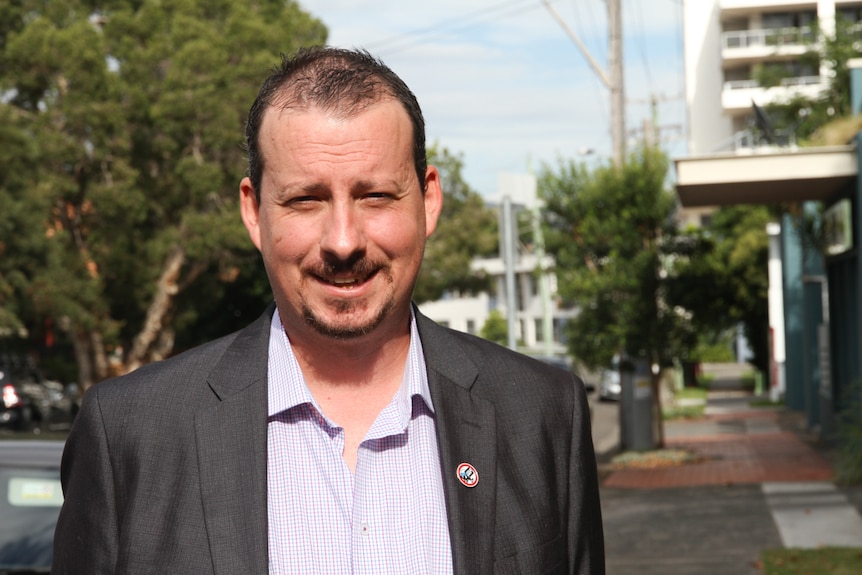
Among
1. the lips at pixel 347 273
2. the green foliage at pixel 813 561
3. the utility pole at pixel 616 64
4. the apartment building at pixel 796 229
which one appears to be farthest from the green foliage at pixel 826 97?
the lips at pixel 347 273

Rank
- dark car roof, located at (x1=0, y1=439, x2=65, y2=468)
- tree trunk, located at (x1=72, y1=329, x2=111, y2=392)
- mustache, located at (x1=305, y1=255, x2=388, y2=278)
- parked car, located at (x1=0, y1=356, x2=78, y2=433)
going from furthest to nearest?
tree trunk, located at (x1=72, y1=329, x2=111, y2=392)
parked car, located at (x1=0, y1=356, x2=78, y2=433)
dark car roof, located at (x1=0, y1=439, x2=65, y2=468)
mustache, located at (x1=305, y1=255, x2=388, y2=278)

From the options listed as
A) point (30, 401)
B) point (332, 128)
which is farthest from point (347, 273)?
point (30, 401)

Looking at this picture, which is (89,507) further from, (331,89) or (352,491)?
(331,89)

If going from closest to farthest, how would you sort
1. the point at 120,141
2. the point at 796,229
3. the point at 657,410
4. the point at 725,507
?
the point at 725,507 → the point at 796,229 → the point at 657,410 → the point at 120,141

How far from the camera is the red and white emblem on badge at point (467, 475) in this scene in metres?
2.35

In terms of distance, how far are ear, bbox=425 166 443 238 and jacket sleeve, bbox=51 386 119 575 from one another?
0.76m

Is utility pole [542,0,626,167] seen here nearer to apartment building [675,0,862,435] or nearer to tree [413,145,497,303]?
apartment building [675,0,862,435]

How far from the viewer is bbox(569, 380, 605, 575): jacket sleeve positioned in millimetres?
2494

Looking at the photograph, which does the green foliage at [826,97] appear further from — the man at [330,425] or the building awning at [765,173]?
the man at [330,425]

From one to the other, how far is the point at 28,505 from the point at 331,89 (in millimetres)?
4038

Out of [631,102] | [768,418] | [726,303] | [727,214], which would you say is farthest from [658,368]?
[631,102]

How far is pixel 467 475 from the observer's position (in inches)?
92.9

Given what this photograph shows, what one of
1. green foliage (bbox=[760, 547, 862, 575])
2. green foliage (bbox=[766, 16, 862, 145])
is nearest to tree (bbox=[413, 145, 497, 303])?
green foliage (bbox=[766, 16, 862, 145])

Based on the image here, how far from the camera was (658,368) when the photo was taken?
67.8 feet
